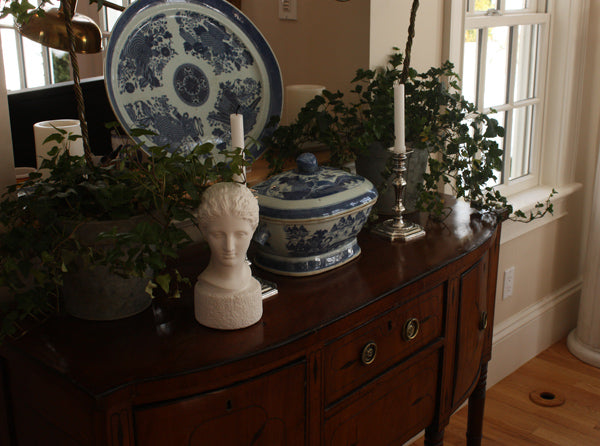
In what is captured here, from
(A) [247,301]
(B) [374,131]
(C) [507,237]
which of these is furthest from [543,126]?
(A) [247,301]

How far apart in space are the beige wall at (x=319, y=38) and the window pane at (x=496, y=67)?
0.72 m

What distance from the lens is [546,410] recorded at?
2.39 m

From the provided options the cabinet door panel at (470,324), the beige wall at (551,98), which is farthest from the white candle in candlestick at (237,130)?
the beige wall at (551,98)

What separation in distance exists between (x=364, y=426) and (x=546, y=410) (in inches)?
55.1

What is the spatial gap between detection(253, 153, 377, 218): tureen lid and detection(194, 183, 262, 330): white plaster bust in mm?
179

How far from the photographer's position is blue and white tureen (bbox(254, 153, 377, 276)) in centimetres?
122

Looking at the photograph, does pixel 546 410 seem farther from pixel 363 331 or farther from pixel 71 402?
pixel 71 402

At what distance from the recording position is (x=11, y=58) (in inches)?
122

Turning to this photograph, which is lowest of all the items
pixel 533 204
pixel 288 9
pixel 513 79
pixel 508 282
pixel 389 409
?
pixel 508 282

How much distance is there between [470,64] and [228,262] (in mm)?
1537

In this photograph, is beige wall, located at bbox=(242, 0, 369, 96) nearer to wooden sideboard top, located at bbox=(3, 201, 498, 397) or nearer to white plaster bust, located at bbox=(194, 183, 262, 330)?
wooden sideboard top, located at bbox=(3, 201, 498, 397)

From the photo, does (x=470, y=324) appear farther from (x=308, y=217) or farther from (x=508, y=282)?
(x=508, y=282)

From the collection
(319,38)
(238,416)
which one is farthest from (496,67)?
(238,416)

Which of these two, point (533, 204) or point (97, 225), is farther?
point (533, 204)
